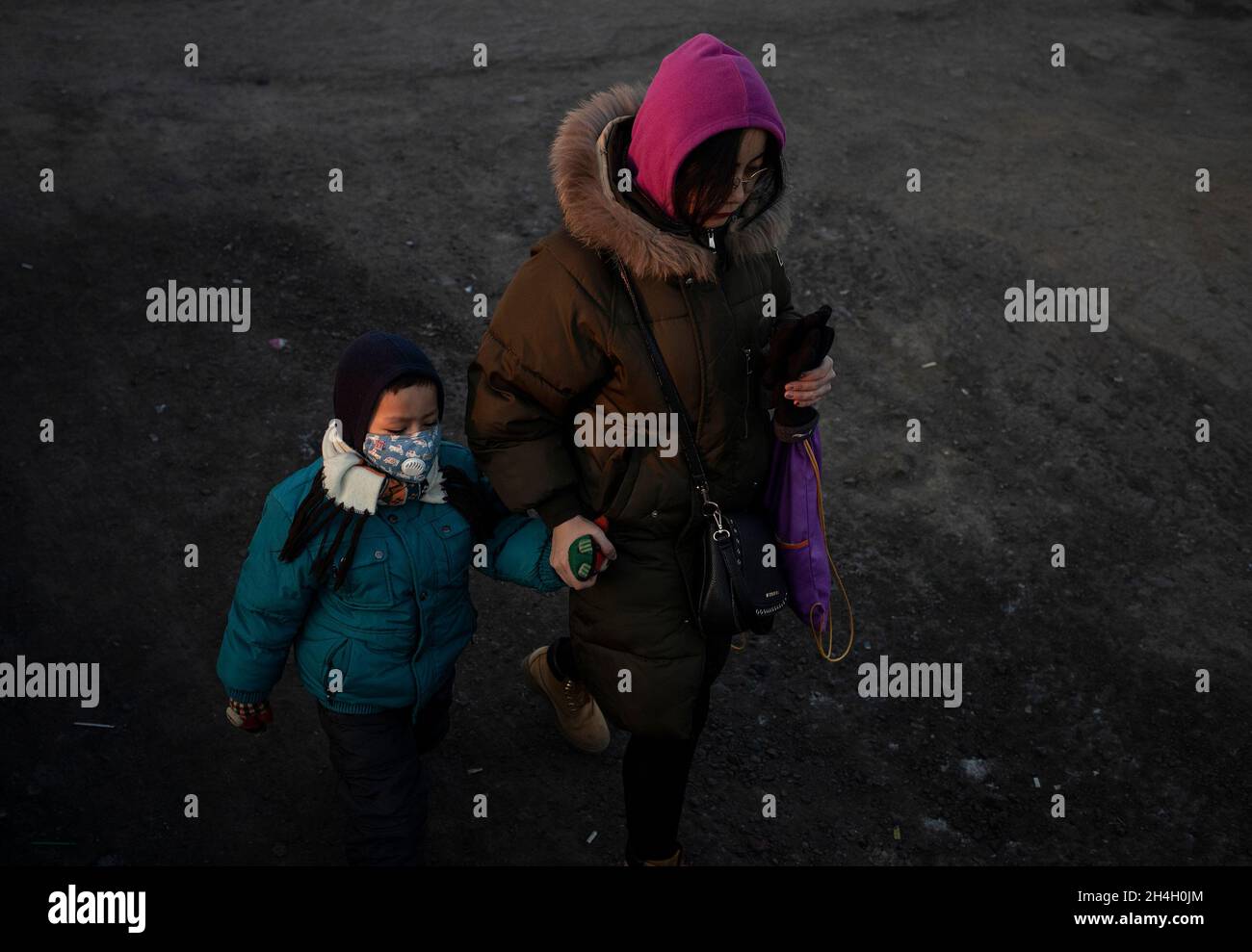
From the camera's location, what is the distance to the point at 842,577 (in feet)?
15.5

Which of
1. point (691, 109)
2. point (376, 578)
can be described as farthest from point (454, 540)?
point (691, 109)

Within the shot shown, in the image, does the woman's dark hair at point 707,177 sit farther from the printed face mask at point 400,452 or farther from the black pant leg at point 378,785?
the black pant leg at point 378,785

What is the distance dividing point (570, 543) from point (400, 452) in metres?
0.50

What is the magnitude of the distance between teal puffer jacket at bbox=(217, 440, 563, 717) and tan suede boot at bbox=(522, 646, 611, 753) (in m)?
0.79

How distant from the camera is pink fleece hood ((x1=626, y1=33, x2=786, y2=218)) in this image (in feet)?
→ 8.41

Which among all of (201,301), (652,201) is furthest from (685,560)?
(201,301)

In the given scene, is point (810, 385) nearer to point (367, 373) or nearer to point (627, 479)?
point (627, 479)

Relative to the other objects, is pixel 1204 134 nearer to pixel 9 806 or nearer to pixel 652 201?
pixel 652 201

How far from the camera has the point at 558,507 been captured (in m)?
2.87

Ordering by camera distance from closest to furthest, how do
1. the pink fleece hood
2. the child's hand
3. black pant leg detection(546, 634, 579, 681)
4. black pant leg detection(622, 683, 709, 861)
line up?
the pink fleece hood < the child's hand < black pant leg detection(622, 683, 709, 861) < black pant leg detection(546, 634, 579, 681)

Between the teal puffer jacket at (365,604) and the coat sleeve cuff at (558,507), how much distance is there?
9.6 inches

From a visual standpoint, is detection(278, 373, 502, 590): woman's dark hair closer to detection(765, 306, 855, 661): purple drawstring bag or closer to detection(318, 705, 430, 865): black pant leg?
detection(318, 705, 430, 865): black pant leg

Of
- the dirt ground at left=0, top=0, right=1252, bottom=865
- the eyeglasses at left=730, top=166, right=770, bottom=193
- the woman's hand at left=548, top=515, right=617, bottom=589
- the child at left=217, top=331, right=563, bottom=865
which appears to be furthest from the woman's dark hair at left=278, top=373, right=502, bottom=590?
the dirt ground at left=0, top=0, right=1252, bottom=865

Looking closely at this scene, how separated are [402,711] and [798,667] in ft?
5.97
